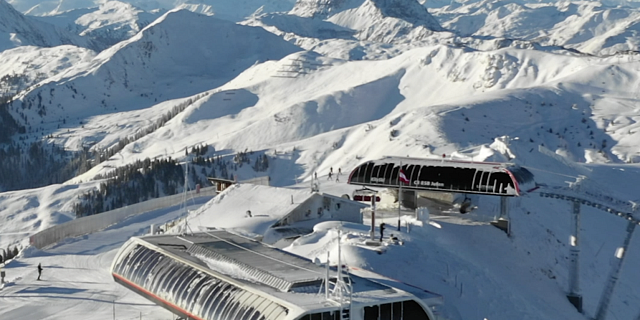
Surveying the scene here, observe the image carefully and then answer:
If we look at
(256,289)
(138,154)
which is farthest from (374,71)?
(256,289)

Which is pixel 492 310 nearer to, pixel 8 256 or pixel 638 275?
pixel 638 275

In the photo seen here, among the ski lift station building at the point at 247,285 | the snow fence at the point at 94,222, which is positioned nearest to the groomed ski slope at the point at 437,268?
the snow fence at the point at 94,222

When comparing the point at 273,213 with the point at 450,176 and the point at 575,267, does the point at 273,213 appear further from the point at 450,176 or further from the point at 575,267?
the point at 575,267

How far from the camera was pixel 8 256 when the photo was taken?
2680 inches

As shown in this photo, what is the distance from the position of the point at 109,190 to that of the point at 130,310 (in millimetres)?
80765

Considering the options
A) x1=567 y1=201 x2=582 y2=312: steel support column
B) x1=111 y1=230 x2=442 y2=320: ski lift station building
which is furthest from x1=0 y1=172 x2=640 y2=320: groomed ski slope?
x1=111 y1=230 x2=442 y2=320: ski lift station building

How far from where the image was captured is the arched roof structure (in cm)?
5538

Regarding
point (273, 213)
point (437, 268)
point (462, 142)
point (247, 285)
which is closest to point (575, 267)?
point (437, 268)

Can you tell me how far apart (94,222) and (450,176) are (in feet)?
92.5

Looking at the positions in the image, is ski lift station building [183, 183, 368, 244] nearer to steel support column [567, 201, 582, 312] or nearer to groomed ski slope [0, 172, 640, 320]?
groomed ski slope [0, 172, 640, 320]

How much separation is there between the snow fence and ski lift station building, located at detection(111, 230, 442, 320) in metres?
21.4

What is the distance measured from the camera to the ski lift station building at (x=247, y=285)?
31375mm

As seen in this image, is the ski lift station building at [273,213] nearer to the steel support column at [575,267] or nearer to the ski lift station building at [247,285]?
the ski lift station building at [247,285]

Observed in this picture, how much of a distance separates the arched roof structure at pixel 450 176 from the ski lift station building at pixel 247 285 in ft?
61.7
